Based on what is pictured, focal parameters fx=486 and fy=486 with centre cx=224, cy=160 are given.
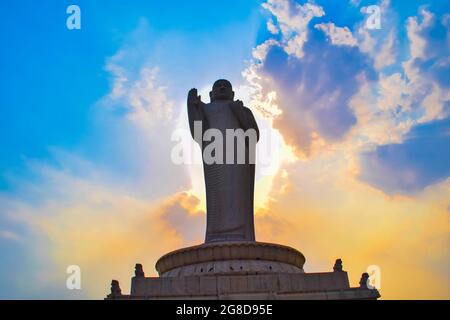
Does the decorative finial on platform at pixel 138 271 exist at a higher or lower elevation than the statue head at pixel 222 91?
lower

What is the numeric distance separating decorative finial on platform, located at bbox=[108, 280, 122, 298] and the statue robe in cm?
379

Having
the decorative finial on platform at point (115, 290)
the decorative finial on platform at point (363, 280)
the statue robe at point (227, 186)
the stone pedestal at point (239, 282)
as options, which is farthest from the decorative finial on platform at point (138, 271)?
the decorative finial on platform at point (363, 280)

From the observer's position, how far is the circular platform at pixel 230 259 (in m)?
10.9

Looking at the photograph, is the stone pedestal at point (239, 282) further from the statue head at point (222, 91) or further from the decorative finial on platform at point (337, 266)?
the statue head at point (222, 91)

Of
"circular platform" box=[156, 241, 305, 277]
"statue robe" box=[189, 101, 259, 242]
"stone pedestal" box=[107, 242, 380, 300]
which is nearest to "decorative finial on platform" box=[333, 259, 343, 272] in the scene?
"stone pedestal" box=[107, 242, 380, 300]

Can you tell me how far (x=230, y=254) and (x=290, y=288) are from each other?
67.3 inches

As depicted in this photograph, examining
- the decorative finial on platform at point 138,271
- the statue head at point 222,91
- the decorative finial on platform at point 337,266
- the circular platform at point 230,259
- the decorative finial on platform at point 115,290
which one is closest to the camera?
the decorative finial on platform at point 115,290

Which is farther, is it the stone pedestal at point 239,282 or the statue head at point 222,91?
the statue head at point 222,91

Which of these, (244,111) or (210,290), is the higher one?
(244,111)

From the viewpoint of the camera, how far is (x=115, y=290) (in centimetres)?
986

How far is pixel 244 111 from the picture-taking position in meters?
15.0

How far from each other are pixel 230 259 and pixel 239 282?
45.0 inches
